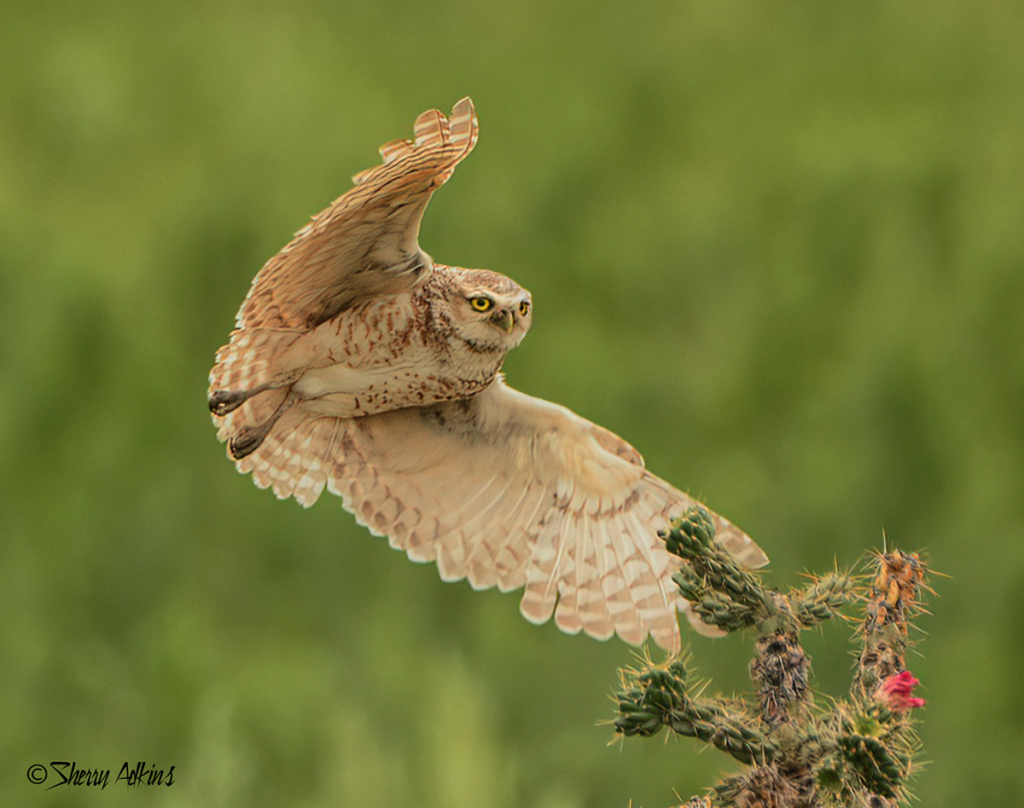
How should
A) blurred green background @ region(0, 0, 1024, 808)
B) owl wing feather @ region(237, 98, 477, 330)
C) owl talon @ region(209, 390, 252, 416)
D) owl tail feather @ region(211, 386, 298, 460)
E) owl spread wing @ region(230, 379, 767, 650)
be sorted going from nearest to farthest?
owl wing feather @ region(237, 98, 477, 330), owl talon @ region(209, 390, 252, 416), owl tail feather @ region(211, 386, 298, 460), owl spread wing @ region(230, 379, 767, 650), blurred green background @ region(0, 0, 1024, 808)

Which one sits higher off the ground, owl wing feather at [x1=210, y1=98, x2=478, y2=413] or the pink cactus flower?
owl wing feather at [x1=210, y1=98, x2=478, y2=413]

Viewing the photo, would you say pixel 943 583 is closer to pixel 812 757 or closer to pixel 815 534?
pixel 815 534

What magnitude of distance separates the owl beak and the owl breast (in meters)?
0.13

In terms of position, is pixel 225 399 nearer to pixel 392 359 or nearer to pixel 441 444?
pixel 392 359

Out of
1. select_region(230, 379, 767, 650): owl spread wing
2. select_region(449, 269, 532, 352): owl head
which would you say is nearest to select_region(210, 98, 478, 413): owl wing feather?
select_region(449, 269, 532, 352): owl head

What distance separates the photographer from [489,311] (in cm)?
397

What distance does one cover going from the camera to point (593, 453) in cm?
470

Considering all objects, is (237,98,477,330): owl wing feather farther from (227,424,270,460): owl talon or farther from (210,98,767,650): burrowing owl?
(227,424,270,460): owl talon

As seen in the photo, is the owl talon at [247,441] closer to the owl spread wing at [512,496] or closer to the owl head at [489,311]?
the owl spread wing at [512,496]

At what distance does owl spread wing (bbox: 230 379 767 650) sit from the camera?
15.2 ft

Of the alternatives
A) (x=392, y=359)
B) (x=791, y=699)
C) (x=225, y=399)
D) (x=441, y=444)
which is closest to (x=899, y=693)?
(x=791, y=699)

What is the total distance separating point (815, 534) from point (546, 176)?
1450cm

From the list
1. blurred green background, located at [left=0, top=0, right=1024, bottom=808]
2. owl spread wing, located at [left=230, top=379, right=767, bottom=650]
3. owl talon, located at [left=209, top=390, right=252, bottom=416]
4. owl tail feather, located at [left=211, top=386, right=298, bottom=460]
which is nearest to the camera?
owl talon, located at [left=209, top=390, right=252, bottom=416]

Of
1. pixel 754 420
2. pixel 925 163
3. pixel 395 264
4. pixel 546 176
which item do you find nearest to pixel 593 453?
pixel 395 264
